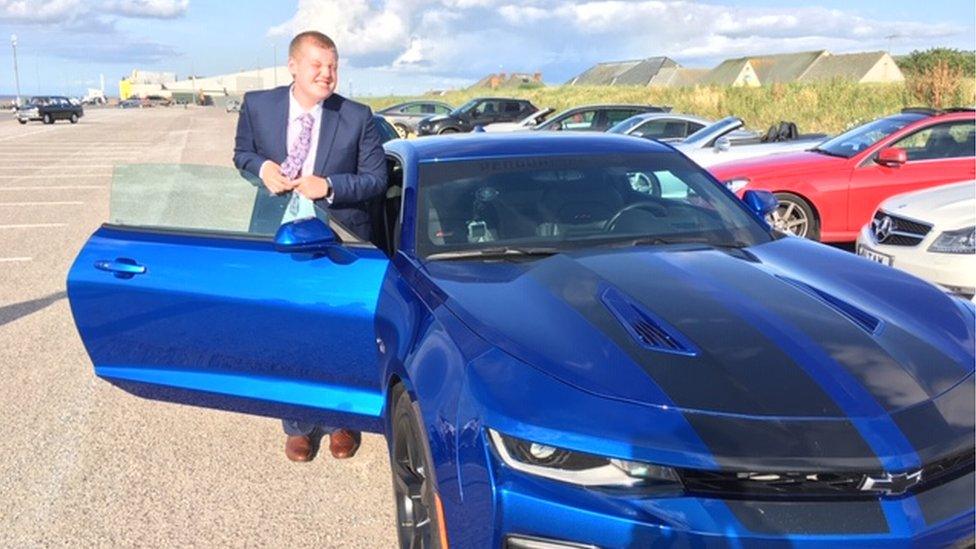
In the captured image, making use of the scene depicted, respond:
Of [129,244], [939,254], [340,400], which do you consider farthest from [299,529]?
[939,254]

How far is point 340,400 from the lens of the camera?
10.6 feet

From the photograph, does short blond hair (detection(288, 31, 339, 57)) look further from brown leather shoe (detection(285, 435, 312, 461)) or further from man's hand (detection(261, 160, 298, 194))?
brown leather shoe (detection(285, 435, 312, 461))

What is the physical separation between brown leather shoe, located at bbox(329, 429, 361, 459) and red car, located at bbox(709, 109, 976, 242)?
5516 millimetres

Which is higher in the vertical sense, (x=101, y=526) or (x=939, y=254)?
(x=939, y=254)

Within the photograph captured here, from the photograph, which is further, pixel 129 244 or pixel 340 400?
pixel 129 244

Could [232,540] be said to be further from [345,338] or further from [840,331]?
[840,331]

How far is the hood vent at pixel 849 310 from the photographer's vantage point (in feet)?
8.08

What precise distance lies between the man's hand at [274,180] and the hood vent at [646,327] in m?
1.55

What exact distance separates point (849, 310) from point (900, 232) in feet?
12.5

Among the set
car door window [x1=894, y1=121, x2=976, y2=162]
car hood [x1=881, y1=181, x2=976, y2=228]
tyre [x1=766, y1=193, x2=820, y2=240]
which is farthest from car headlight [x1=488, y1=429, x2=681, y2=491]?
car door window [x1=894, y1=121, x2=976, y2=162]

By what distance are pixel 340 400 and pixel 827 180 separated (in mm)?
6581

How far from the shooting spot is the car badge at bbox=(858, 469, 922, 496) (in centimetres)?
188

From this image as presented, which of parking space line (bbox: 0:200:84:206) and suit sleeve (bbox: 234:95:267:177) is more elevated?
suit sleeve (bbox: 234:95:267:177)

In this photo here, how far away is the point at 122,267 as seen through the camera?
11.1 ft
